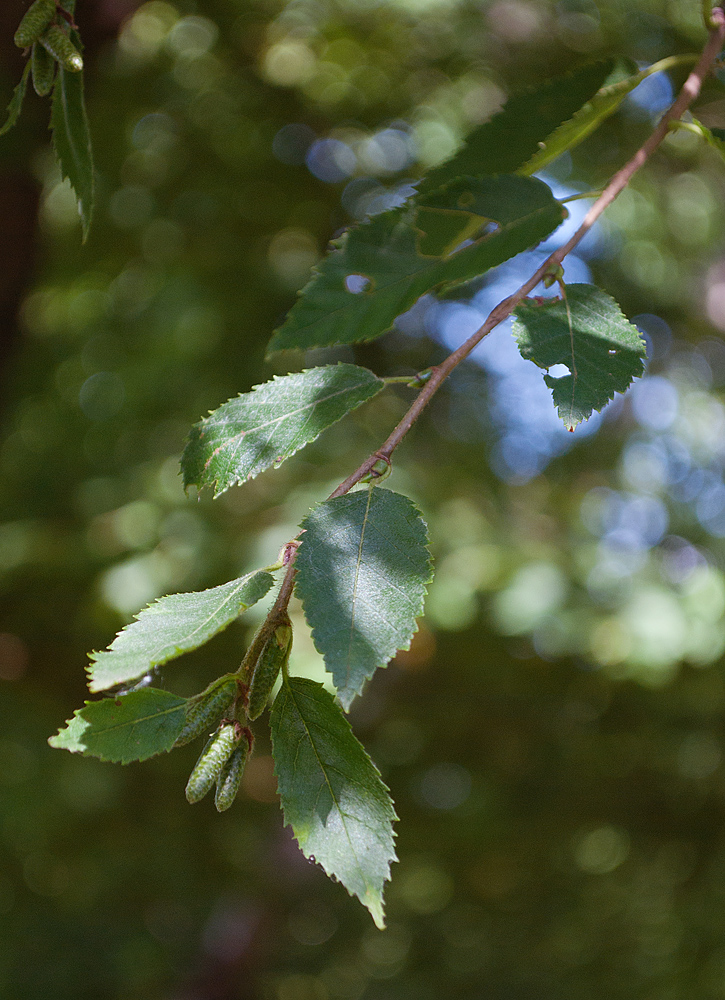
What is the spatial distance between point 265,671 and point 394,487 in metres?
1.50

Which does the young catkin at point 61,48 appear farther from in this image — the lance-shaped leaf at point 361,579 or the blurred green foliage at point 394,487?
the blurred green foliage at point 394,487

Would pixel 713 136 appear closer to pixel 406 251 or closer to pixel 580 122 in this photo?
pixel 580 122

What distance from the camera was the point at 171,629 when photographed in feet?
1.38

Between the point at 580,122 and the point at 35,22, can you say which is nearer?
the point at 35,22

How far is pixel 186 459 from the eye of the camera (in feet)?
1.83

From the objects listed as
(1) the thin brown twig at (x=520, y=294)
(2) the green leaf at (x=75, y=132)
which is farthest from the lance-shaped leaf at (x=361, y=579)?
(2) the green leaf at (x=75, y=132)

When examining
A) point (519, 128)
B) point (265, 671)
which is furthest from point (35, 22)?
point (265, 671)

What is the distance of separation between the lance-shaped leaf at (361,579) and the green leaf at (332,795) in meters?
0.05

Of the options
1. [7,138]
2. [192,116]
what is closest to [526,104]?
[7,138]

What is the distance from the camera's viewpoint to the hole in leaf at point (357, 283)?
62 cm

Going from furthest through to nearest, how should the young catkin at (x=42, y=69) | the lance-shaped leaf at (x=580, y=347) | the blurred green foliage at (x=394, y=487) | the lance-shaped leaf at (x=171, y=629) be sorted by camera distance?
the blurred green foliage at (x=394, y=487) → the young catkin at (x=42, y=69) → the lance-shaped leaf at (x=580, y=347) → the lance-shaped leaf at (x=171, y=629)

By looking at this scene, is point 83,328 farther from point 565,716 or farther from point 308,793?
point 308,793

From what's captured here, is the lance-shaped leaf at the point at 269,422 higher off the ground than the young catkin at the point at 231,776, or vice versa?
the lance-shaped leaf at the point at 269,422

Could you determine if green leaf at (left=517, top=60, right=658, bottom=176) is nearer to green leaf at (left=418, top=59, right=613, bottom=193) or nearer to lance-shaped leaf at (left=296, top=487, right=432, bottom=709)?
green leaf at (left=418, top=59, right=613, bottom=193)
